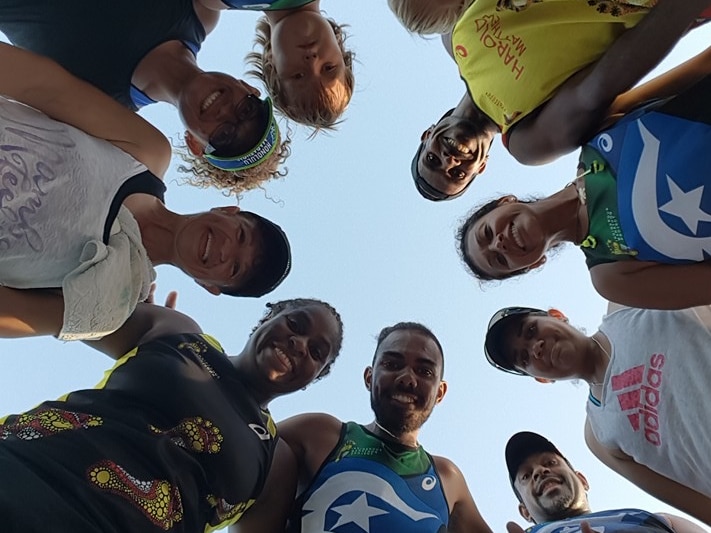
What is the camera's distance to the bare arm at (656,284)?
197cm

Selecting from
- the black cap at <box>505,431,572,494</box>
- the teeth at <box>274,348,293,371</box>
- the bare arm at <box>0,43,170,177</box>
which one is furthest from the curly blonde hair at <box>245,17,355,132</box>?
the black cap at <box>505,431,572,494</box>

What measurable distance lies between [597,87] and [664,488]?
5.87 feet

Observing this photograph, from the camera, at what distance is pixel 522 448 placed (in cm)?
368

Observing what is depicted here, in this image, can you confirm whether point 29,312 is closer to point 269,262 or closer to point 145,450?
point 145,450

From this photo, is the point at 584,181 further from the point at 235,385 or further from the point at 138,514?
the point at 138,514

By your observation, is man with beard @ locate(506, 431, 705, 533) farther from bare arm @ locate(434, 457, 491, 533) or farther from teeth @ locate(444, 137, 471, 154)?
teeth @ locate(444, 137, 471, 154)

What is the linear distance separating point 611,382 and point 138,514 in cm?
193

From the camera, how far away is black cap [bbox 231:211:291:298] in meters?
2.83

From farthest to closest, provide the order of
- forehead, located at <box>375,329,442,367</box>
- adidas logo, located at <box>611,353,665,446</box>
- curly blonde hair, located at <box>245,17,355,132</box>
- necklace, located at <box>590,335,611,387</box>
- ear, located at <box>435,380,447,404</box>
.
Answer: ear, located at <box>435,380,447,404</box>, forehead, located at <box>375,329,442,367</box>, necklace, located at <box>590,335,611,387</box>, curly blonde hair, located at <box>245,17,355,132</box>, adidas logo, located at <box>611,353,665,446</box>

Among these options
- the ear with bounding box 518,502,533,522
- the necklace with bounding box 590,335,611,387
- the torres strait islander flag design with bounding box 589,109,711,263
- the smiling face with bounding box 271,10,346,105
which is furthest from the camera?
the ear with bounding box 518,502,533,522

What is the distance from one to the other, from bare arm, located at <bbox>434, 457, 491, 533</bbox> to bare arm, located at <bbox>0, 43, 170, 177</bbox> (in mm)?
2061

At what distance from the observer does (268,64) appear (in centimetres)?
296

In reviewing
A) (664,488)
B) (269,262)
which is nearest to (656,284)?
(664,488)

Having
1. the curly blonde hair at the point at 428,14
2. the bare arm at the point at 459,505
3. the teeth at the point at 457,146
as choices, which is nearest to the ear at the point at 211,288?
the teeth at the point at 457,146
